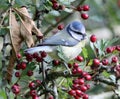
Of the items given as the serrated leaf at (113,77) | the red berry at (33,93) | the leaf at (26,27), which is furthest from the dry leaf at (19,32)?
the serrated leaf at (113,77)

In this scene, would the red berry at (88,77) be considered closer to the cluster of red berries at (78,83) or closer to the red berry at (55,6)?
the cluster of red berries at (78,83)

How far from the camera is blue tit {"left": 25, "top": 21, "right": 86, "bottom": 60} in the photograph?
2.07 metres

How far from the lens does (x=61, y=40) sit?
2258 mm

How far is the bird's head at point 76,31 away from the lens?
2.40m

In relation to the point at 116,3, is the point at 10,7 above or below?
above

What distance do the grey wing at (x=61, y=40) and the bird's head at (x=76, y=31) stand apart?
0.02 meters

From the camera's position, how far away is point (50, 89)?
2.01m

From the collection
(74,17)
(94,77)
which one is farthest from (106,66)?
(74,17)

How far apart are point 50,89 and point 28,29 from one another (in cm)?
27

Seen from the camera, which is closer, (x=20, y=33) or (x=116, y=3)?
(x=20, y=33)

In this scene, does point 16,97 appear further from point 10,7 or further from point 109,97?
point 109,97

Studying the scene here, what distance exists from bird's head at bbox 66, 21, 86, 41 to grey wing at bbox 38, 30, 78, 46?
0.07 ft

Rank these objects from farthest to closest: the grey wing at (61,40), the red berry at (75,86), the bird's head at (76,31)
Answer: the bird's head at (76,31)
the grey wing at (61,40)
the red berry at (75,86)

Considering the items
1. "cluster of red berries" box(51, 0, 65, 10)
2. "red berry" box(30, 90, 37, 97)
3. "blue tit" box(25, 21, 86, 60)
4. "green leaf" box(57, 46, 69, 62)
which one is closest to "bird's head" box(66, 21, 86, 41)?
"blue tit" box(25, 21, 86, 60)
